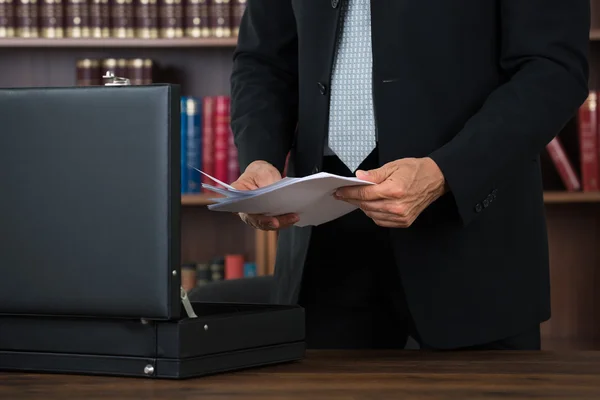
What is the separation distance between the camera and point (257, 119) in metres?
1.58

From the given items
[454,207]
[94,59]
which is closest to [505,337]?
[454,207]

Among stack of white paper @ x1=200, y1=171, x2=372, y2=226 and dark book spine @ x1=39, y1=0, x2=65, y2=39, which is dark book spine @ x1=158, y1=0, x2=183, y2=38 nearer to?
dark book spine @ x1=39, y1=0, x2=65, y2=39

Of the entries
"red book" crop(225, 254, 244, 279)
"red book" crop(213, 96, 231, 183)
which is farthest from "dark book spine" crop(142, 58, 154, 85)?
"red book" crop(225, 254, 244, 279)

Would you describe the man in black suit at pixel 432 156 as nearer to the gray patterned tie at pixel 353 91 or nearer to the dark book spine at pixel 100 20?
the gray patterned tie at pixel 353 91

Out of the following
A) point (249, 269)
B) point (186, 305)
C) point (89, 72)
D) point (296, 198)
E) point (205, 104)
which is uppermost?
point (89, 72)

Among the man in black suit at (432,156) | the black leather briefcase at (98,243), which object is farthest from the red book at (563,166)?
the black leather briefcase at (98,243)

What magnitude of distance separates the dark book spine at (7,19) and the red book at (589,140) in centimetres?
192

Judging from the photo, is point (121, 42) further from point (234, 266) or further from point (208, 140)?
point (234, 266)

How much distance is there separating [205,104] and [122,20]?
40 centimetres

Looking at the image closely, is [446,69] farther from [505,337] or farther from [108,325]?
[108,325]

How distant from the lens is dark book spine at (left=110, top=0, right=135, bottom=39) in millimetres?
3078

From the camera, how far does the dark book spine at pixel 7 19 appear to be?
3.08m

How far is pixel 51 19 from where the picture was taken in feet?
10.2

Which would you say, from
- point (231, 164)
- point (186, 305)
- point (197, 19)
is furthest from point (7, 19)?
point (186, 305)
